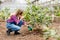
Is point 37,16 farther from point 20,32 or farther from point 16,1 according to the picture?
point 16,1

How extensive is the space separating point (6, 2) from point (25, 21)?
4837 mm

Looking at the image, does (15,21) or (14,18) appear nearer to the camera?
(14,18)

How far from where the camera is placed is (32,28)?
704 centimetres

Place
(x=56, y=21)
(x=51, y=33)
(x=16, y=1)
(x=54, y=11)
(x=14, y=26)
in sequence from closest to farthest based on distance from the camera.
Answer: (x=51, y=33), (x=14, y=26), (x=56, y=21), (x=54, y=11), (x=16, y=1)

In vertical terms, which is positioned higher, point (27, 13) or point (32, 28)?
point (27, 13)

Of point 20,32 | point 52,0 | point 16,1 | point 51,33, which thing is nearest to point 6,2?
point 16,1

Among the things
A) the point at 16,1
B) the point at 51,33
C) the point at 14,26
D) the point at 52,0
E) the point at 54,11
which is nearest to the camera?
the point at 51,33

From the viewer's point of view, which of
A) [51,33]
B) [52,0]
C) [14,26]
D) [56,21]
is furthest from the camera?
[52,0]

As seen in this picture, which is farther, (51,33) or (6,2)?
(6,2)

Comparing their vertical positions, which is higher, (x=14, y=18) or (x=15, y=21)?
(x=14, y=18)

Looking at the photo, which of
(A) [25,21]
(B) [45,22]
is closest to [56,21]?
(A) [25,21]

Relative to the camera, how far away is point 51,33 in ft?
16.1

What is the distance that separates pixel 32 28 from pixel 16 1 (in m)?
5.36

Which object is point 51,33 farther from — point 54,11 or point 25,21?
point 54,11
